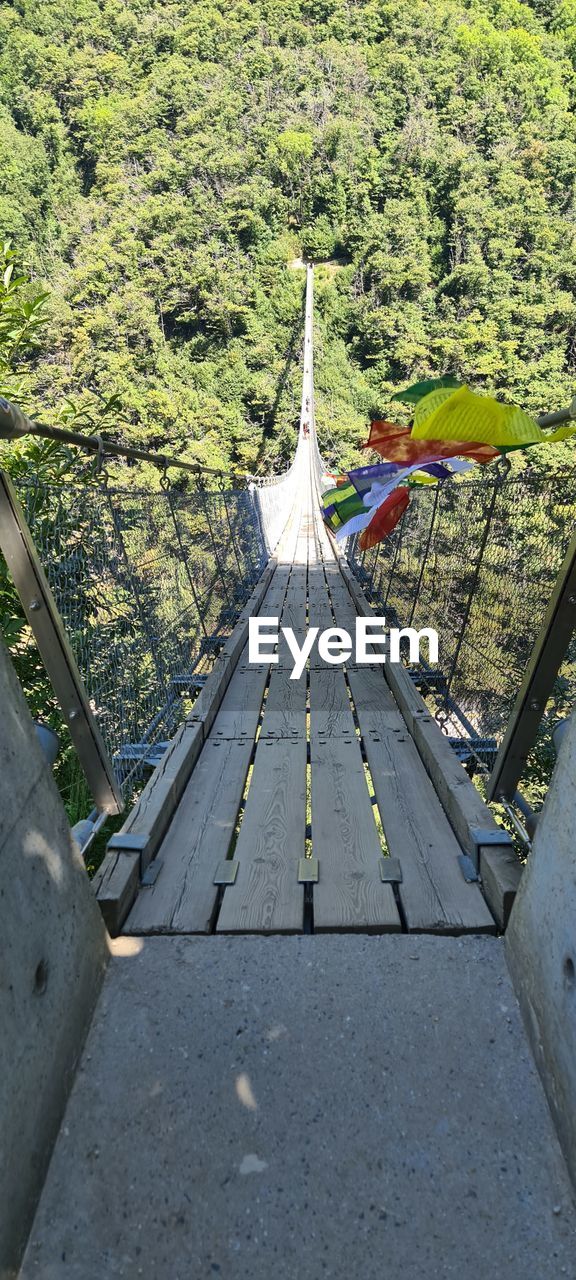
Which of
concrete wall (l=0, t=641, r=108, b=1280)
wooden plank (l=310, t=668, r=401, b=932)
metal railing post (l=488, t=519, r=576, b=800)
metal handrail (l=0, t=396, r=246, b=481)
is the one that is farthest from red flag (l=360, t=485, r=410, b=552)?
concrete wall (l=0, t=641, r=108, b=1280)

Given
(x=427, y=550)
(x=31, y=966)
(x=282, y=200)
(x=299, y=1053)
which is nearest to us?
(x=31, y=966)

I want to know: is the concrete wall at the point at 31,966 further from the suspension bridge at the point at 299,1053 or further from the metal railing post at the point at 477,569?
the metal railing post at the point at 477,569

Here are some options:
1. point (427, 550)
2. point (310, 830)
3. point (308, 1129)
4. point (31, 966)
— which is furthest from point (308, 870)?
point (427, 550)

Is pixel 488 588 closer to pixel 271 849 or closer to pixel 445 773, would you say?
pixel 445 773

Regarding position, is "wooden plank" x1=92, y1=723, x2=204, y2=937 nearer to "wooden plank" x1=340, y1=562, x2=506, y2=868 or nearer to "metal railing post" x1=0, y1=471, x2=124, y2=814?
"metal railing post" x1=0, y1=471, x2=124, y2=814

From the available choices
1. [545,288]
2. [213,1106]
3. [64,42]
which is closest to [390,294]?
[545,288]

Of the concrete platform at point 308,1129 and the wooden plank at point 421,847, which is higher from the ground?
the concrete platform at point 308,1129

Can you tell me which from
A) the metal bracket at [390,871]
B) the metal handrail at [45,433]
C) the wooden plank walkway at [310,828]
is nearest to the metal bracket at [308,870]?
the wooden plank walkway at [310,828]
